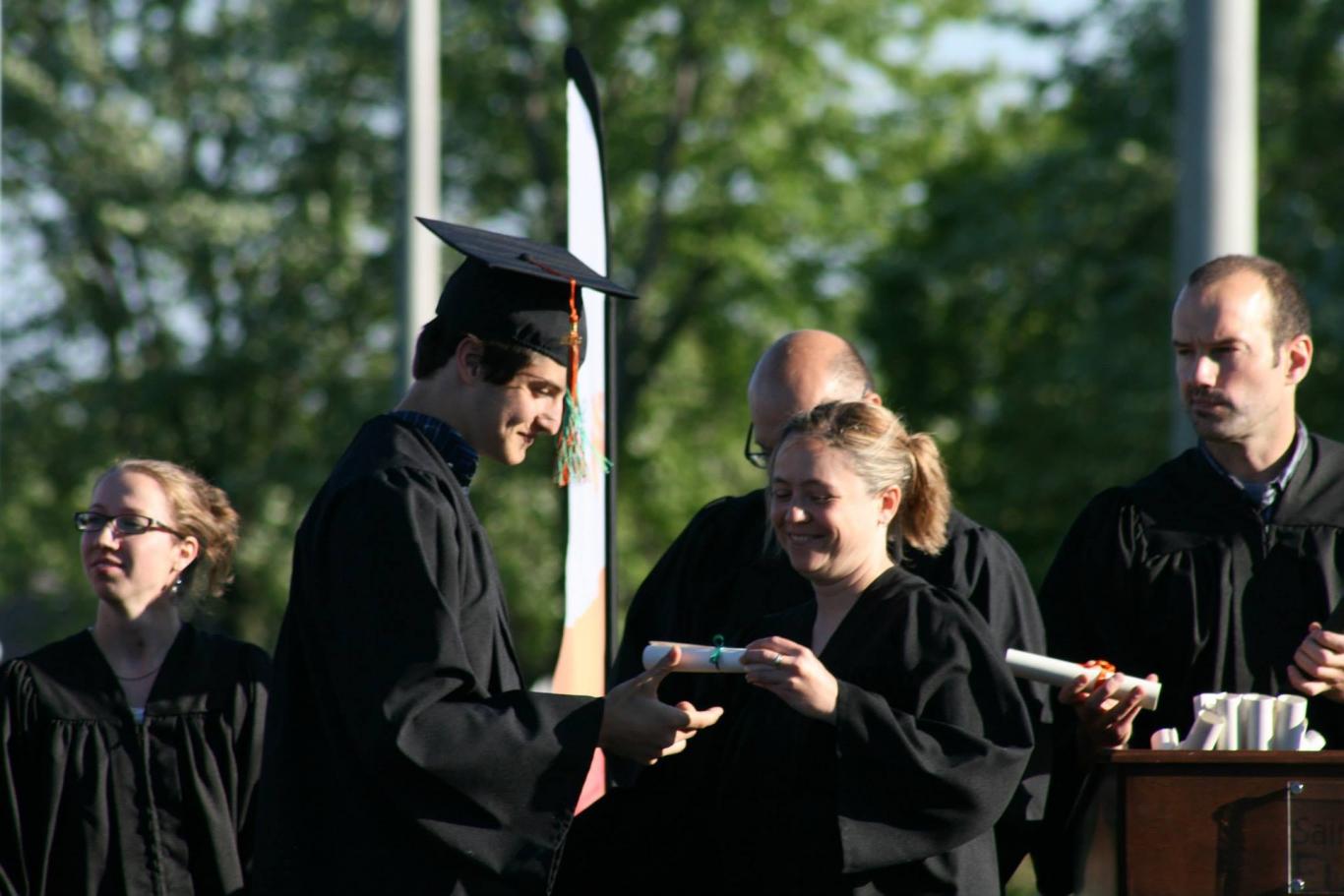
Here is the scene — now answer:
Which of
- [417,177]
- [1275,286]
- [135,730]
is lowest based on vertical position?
[135,730]

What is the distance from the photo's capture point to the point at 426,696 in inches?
152

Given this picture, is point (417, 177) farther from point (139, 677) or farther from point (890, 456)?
point (890, 456)

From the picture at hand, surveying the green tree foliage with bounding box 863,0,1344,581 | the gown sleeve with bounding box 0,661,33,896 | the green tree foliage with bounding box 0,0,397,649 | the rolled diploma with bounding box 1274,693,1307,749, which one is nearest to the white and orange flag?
the gown sleeve with bounding box 0,661,33,896

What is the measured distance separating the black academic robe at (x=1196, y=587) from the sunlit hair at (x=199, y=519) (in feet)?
7.27

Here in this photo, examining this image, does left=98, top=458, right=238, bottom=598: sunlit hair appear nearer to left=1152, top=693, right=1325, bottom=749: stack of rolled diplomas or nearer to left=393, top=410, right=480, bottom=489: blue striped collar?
left=393, top=410, right=480, bottom=489: blue striped collar

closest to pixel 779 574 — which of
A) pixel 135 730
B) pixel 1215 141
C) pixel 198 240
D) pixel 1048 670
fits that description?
pixel 1048 670

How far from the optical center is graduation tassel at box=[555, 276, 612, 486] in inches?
172

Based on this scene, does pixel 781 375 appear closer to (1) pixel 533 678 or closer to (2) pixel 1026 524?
(2) pixel 1026 524

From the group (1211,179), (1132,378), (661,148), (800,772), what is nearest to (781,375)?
(800,772)

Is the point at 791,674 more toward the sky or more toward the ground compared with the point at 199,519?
more toward the ground

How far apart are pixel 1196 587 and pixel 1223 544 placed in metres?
0.13

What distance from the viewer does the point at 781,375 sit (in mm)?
5391

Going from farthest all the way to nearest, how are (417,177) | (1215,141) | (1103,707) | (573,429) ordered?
(417,177)
(1215,141)
(573,429)
(1103,707)

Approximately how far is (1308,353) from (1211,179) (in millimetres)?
2665
